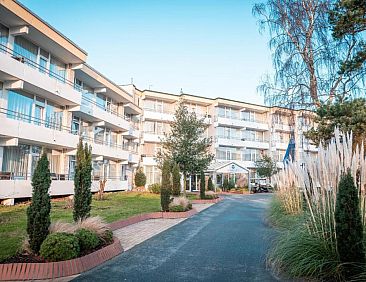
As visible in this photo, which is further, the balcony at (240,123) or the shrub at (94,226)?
the balcony at (240,123)

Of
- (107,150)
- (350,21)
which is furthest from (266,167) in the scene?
(350,21)

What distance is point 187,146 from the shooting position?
2548cm

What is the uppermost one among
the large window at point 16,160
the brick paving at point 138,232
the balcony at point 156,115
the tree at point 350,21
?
the balcony at point 156,115

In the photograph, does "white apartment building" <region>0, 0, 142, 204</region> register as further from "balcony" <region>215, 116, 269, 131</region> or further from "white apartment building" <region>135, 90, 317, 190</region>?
"balcony" <region>215, 116, 269, 131</region>

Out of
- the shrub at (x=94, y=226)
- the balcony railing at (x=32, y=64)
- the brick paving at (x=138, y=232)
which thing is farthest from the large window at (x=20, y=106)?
the shrub at (x=94, y=226)

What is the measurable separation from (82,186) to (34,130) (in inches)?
460

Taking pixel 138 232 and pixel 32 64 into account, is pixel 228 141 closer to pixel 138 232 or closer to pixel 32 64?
pixel 32 64

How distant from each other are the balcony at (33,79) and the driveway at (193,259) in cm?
1218

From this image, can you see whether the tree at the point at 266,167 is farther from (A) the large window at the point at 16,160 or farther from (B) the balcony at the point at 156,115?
(A) the large window at the point at 16,160

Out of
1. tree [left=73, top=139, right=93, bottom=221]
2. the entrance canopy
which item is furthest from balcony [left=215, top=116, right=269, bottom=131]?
tree [left=73, top=139, right=93, bottom=221]

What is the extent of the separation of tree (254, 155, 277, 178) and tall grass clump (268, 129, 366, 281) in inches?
1522

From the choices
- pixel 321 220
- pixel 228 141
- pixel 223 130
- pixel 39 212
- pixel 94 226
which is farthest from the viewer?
pixel 223 130

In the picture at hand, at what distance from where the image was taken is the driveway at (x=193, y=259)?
19.0ft

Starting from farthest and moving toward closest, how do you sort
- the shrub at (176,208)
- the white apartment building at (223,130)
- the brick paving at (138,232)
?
the white apartment building at (223,130)
the shrub at (176,208)
the brick paving at (138,232)
